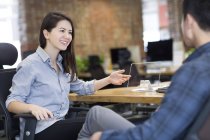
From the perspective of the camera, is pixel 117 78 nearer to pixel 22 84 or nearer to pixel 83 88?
pixel 83 88

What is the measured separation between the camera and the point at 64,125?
248cm

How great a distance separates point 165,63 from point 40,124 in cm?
452

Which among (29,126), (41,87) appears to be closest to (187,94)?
(29,126)

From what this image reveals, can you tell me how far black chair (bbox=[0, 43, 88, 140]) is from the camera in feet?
7.69

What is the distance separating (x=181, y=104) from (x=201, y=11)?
0.34 m

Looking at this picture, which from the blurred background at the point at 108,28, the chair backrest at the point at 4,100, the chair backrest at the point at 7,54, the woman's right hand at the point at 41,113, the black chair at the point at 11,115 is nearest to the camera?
the woman's right hand at the point at 41,113

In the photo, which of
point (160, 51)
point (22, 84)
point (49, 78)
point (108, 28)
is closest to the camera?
point (22, 84)

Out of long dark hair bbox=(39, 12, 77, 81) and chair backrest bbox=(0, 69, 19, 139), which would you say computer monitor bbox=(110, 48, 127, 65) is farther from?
chair backrest bbox=(0, 69, 19, 139)

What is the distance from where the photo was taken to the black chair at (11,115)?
2344 mm

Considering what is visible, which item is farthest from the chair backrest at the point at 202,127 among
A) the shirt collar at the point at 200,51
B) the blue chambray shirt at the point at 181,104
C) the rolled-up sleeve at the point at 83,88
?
the rolled-up sleeve at the point at 83,88

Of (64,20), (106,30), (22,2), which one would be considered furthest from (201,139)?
(106,30)

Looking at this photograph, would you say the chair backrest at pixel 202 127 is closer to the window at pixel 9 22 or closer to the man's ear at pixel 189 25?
the man's ear at pixel 189 25

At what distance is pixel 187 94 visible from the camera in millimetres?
1303

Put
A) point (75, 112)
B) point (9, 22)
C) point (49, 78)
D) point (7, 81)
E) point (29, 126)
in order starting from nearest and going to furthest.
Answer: point (29, 126) → point (49, 78) → point (7, 81) → point (75, 112) → point (9, 22)
